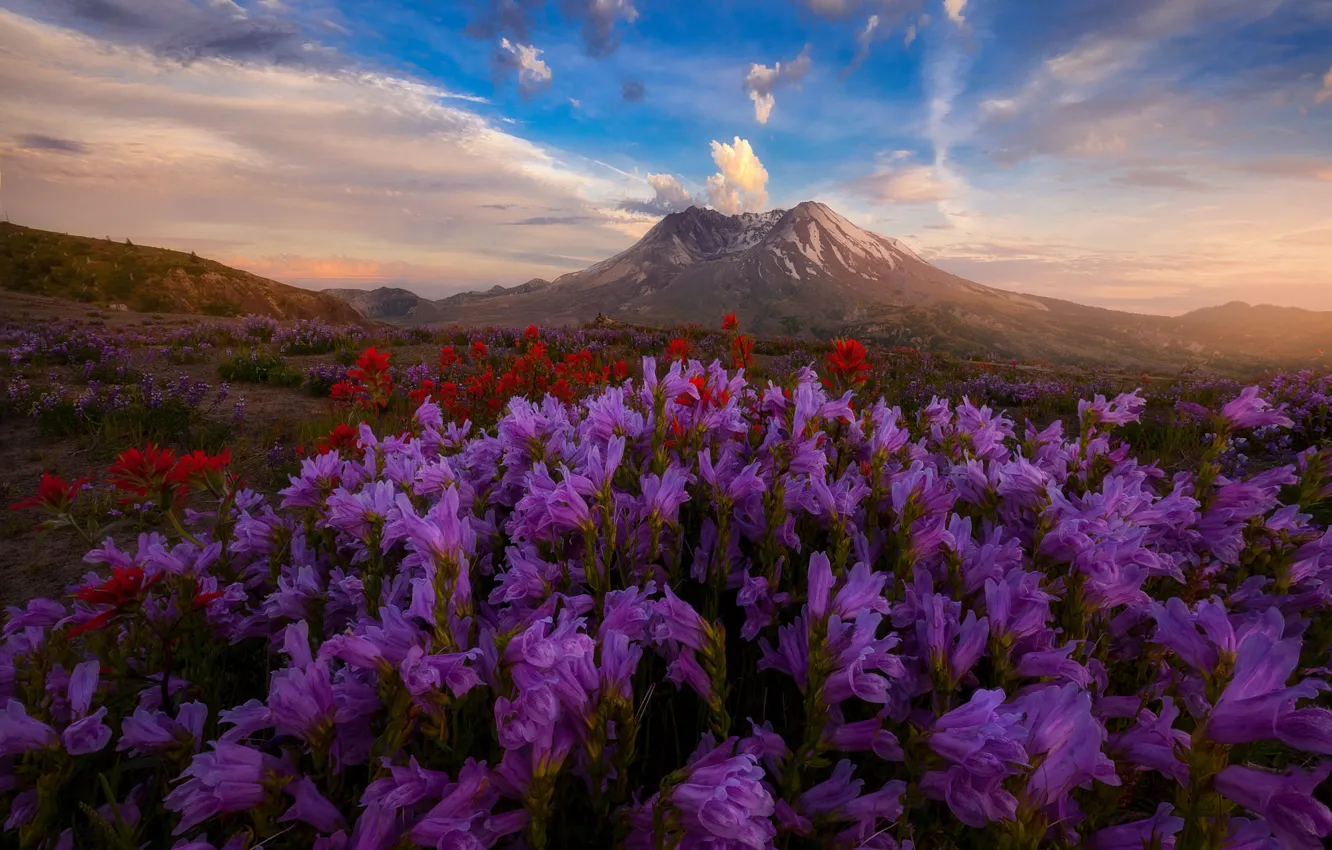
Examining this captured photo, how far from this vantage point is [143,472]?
6.99ft

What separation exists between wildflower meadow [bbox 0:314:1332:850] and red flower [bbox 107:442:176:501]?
1 cm

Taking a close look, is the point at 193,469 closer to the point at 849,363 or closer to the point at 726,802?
the point at 726,802

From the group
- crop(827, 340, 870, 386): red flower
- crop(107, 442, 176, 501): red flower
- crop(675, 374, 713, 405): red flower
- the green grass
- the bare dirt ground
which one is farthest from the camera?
the green grass

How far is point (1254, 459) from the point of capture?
280 inches

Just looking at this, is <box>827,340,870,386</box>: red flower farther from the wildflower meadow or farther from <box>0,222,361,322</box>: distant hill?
<box>0,222,361,322</box>: distant hill

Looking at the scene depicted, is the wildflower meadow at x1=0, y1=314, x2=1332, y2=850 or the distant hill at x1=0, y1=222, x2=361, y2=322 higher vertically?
the distant hill at x1=0, y1=222, x2=361, y2=322

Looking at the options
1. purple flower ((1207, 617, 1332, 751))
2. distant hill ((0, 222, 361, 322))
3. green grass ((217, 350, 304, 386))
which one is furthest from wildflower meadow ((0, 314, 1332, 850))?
distant hill ((0, 222, 361, 322))

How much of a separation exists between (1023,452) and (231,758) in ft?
10.3

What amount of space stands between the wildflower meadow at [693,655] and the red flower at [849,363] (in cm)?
47

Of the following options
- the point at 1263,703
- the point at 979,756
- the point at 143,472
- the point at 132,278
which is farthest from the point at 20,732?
the point at 132,278

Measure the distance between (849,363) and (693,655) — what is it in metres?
2.22

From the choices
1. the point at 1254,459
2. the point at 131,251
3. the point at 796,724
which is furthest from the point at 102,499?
the point at 131,251

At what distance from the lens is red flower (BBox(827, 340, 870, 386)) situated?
3251mm

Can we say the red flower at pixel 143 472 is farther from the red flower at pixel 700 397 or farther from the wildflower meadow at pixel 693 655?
the red flower at pixel 700 397
